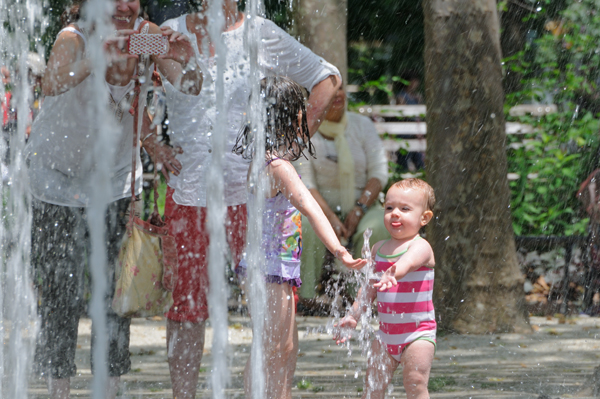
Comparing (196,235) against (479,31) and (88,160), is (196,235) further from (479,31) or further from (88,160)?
(479,31)

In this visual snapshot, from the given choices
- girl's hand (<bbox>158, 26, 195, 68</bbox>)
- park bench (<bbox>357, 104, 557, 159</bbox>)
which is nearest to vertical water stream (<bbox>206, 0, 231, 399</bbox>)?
girl's hand (<bbox>158, 26, 195, 68</bbox>)

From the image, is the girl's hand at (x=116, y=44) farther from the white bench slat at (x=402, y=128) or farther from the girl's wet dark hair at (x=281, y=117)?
the white bench slat at (x=402, y=128)

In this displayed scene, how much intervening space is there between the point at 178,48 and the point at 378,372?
1436 millimetres

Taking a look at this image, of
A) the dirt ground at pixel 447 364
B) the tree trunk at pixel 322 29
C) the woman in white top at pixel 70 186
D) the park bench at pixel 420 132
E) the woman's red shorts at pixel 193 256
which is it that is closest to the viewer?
the woman in white top at pixel 70 186

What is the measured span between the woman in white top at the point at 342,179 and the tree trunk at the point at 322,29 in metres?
0.55

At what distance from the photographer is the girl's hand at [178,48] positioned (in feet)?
9.55

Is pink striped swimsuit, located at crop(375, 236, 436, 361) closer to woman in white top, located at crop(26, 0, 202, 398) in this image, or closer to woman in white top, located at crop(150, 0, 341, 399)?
woman in white top, located at crop(150, 0, 341, 399)

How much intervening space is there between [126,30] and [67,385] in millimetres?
1393

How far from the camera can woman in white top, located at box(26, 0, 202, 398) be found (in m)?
2.98

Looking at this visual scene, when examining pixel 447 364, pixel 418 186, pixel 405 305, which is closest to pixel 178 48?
pixel 418 186

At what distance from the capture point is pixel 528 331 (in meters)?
5.43

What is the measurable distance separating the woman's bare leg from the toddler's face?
0.91 metres

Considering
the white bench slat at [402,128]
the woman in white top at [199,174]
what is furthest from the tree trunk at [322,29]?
the woman in white top at [199,174]

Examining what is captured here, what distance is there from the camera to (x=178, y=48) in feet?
9.70
